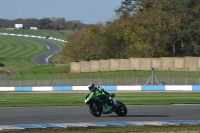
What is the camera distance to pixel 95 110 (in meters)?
20.4

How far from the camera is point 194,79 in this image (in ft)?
160

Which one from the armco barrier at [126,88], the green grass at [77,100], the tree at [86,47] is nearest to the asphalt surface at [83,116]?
the green grass at [77,100]

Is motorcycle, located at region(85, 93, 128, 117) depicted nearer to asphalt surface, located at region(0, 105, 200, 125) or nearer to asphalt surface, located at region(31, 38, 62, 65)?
asphalt surface, located at region(0, 105, 200, 125)

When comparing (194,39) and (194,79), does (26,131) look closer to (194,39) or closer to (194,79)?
(194,79)

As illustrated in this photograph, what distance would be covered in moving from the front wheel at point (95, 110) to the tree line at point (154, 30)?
5431cm

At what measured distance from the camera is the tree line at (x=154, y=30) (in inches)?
2980

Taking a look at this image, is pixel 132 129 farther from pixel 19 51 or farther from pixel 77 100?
pixel 19 51

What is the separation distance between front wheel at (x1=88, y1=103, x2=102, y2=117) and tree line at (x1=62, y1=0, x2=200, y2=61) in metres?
54.3

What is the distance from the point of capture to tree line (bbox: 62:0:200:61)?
75.7 meters

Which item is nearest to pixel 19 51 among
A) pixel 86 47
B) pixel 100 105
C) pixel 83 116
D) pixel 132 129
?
pixel 86 47

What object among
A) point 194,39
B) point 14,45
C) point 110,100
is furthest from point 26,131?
point 14,45

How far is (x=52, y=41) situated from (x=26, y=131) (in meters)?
154

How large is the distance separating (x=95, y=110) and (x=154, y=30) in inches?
2301

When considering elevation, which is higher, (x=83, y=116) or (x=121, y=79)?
(x=121, y=79)
